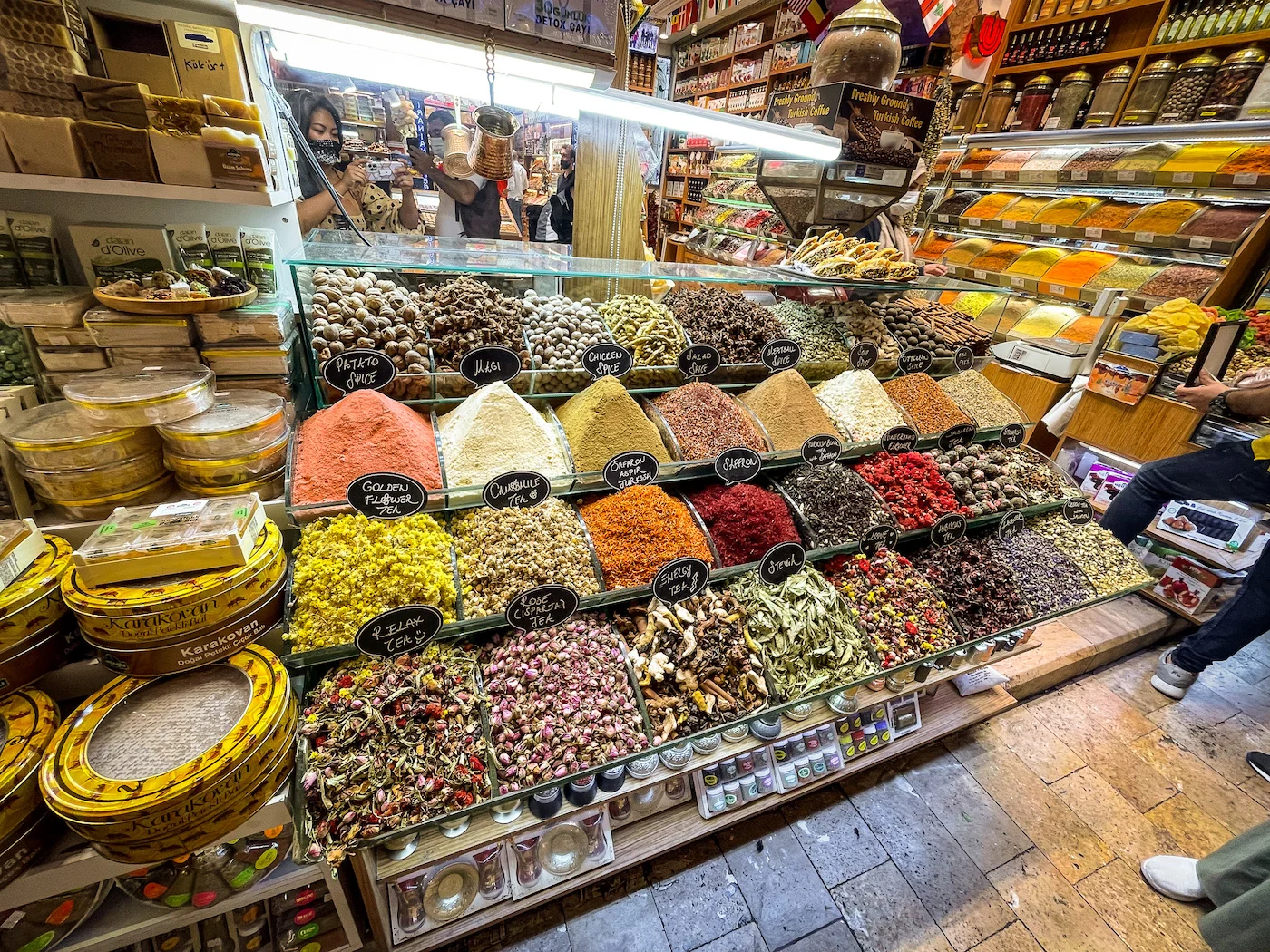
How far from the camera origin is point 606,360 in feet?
5.42

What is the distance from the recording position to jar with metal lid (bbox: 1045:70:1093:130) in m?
4.01

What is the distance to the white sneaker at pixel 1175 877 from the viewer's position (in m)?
1.82

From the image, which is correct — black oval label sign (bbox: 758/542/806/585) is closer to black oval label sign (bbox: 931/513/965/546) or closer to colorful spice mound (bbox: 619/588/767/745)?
colorful spice mound (bbox: 619/588/767/745)

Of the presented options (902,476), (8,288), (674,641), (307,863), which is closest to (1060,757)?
(902,476)

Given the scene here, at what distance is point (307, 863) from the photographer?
1.23 m

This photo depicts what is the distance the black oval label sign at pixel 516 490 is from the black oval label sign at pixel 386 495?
0.16m

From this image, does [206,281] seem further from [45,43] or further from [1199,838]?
[1199,838]

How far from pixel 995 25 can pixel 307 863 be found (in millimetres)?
6573

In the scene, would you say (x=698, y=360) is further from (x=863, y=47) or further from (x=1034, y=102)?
(x=1034, y=102)

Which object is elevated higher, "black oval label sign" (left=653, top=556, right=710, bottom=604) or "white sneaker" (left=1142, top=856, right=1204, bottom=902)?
"black oval label sign" (left=653, top=556, right=710, bottom=604)

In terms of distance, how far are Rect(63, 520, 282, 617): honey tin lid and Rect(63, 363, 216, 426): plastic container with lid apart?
0.33 meters

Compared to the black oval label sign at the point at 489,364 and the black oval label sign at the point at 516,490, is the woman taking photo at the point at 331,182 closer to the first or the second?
the black oval label sign at the point at 489,364

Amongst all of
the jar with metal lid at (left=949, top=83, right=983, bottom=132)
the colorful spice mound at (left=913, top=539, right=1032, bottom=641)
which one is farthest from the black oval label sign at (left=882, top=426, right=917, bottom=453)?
the jar with metal lid at (left=949, top=83, right=983, bottom=132)

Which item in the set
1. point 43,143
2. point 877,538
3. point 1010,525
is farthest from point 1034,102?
point 43,143
